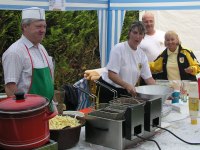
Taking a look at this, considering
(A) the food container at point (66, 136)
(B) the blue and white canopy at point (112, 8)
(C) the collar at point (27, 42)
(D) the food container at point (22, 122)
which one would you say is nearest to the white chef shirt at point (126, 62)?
(C) the collar at point (27, 42)

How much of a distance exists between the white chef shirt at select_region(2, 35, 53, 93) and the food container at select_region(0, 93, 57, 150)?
0.88m

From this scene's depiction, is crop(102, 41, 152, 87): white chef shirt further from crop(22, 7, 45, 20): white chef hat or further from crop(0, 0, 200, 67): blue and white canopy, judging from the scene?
crop(0, 0, 200, 67): blue and white canopy

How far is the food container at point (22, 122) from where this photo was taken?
4.09 ft

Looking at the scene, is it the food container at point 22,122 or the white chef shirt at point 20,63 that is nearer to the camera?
the food container at point 22,122

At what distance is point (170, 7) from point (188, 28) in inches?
29.8

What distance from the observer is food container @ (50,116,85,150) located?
5.10 ft

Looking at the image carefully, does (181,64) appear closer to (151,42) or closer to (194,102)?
(151,42)

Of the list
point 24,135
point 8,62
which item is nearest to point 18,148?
point 24,135

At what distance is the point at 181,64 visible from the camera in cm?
366

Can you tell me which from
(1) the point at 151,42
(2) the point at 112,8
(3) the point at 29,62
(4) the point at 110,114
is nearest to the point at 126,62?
(3) the point at 29,62

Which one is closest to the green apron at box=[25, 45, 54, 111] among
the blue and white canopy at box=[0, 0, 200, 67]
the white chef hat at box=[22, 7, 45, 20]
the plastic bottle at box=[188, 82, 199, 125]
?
the white chef hat at box=[22, 7, 45, 20]

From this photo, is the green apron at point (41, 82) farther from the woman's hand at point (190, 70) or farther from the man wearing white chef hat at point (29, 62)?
the woman's hand at point (190, 70)

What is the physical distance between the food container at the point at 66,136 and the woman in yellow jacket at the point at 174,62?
226cm

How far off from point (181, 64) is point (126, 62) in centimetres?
98
